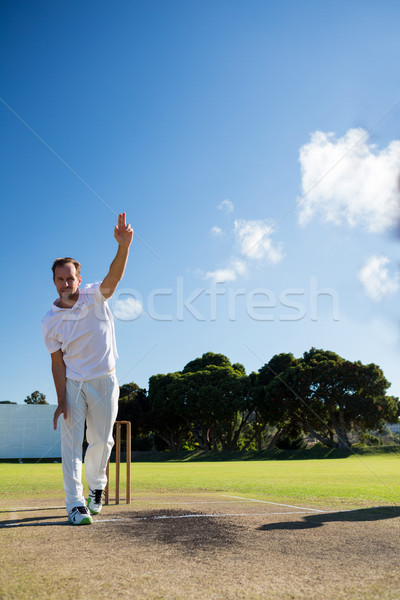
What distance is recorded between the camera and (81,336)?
15.4 feet

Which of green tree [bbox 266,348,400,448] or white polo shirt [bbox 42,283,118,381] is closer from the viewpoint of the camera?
white polo shirt [bbox 42,283,118,381]

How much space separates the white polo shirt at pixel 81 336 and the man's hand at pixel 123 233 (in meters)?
0.57

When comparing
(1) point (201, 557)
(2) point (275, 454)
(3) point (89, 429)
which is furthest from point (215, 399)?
(1) point (201, 557)

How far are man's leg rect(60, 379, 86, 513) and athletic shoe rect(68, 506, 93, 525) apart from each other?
0.19 metres

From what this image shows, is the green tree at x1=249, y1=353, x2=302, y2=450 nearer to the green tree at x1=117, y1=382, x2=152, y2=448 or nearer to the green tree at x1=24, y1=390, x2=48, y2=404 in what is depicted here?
the green tree at x1=117, y1=382, x2=152, y2=448

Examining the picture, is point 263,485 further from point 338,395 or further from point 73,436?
point 338,395

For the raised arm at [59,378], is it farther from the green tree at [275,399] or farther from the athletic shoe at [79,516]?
the green tree at [275,399]

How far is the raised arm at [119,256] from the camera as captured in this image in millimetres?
4543

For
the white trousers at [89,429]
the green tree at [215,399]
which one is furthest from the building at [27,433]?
the white trousers at [89,429]

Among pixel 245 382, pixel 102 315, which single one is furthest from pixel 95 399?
pixel 245 382

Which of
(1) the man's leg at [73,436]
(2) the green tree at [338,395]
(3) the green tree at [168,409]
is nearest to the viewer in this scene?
(1) the man's leg at [73,436]

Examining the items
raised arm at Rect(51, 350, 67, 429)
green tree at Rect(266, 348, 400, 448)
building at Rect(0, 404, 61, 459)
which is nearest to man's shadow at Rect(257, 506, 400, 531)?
raised arm at Rect(51, 350, 67, 429)

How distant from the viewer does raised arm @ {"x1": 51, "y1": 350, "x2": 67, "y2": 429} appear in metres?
4.61

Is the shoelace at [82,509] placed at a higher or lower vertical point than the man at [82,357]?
lower
